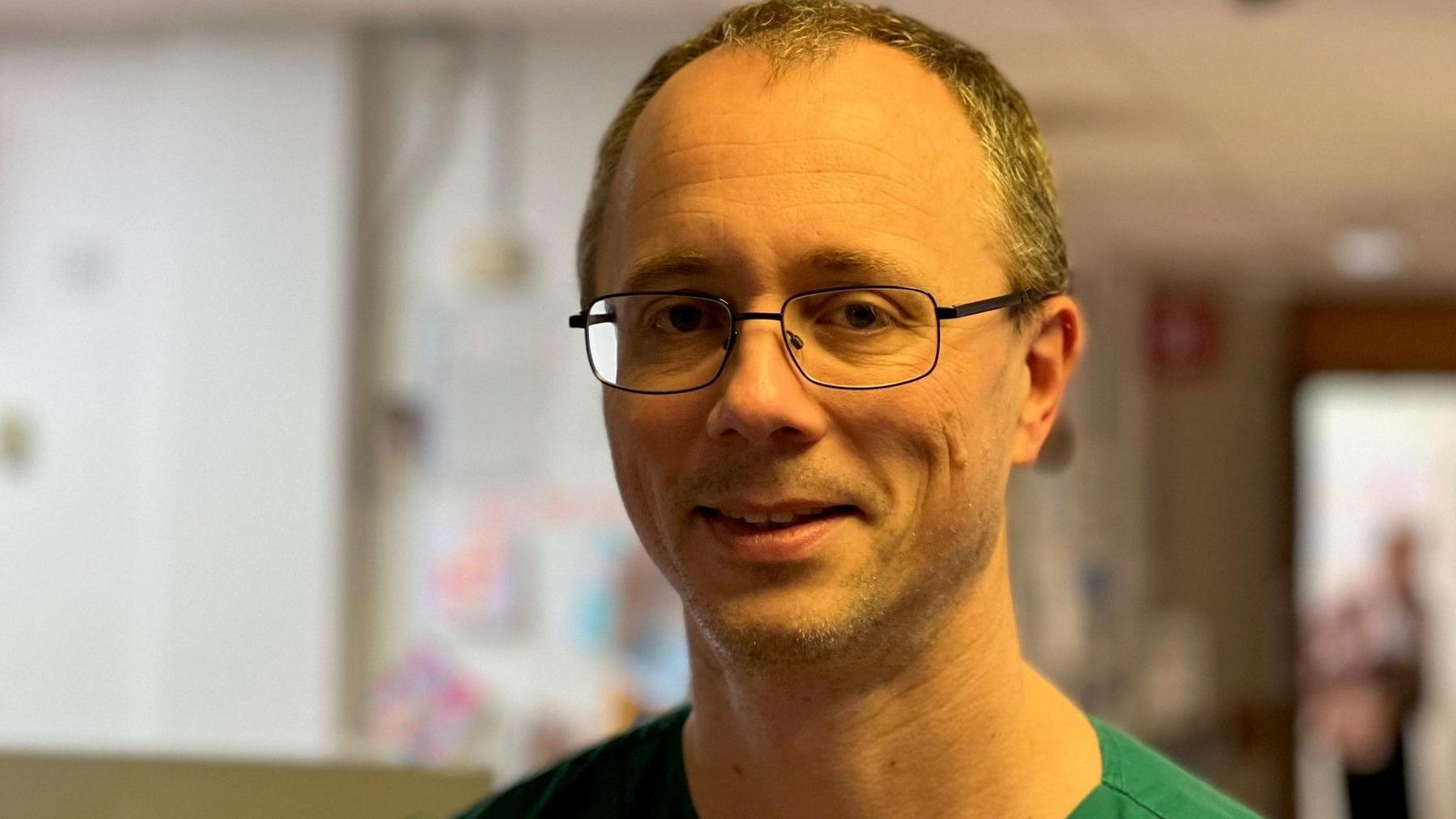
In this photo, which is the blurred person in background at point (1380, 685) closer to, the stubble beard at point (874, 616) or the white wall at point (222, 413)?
the white wall at point (222, 413)

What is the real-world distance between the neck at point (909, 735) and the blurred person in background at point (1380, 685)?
7156mm

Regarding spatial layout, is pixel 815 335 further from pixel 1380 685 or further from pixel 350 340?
pixel 1380 685

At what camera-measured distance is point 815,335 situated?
1064 mm

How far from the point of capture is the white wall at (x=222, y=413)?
3812 millimetres

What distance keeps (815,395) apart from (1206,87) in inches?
135

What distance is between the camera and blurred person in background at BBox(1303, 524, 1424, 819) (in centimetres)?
773

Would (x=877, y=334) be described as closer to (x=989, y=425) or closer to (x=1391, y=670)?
(x=989, y=425)

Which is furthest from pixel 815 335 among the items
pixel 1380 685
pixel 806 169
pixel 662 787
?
pixel 1380 685

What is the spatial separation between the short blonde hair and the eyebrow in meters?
0.11

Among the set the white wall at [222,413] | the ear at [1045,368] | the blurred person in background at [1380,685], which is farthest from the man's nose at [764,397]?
the blurred person in background at [1380,685]

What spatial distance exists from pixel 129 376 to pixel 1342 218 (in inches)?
170

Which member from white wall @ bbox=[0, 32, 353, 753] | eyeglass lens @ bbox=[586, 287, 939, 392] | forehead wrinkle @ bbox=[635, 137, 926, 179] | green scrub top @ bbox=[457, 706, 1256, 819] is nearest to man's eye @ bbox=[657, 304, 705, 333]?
eyeglass lens @ bbox=[586, 287, 939, 392]

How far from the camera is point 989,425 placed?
112 centimetres

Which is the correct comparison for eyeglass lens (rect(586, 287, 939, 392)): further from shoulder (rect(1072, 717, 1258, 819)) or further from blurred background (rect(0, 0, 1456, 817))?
blurred background (rect(0, 0, 1456, 817))
